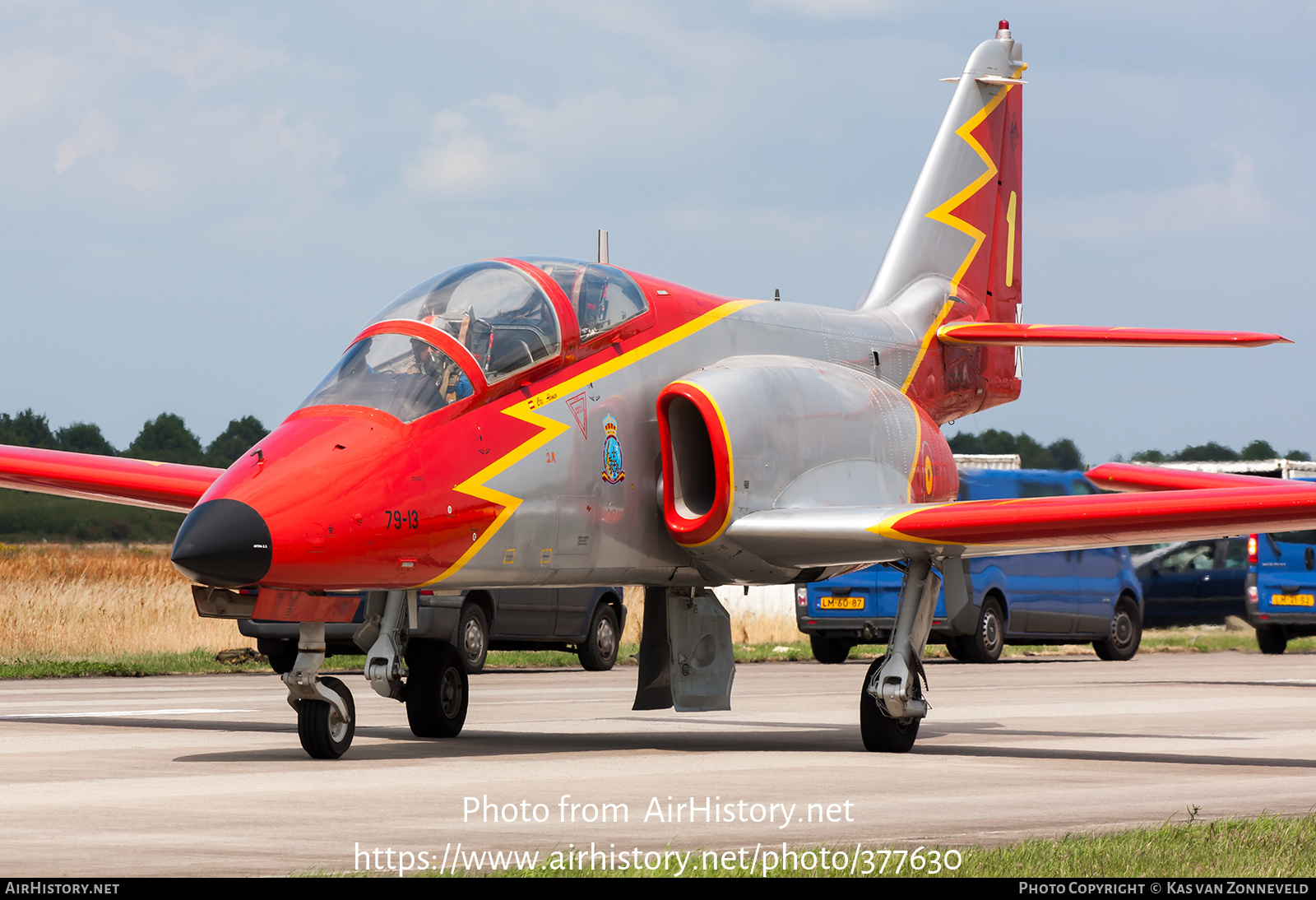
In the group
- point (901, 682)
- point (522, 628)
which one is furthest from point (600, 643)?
point (901, 682)

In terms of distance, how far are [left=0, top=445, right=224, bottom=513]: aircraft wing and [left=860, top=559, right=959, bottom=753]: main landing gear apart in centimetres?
557

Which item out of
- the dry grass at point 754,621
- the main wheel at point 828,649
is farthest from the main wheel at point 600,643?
the dry grass at point 754,621

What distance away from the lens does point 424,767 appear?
36.5 feet

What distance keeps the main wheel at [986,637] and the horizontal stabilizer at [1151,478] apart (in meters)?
8.02

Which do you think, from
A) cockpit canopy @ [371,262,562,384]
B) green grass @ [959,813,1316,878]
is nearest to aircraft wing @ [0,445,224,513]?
cockpit canopy @ [371,262,562,384]

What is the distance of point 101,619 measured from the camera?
25.7 meters

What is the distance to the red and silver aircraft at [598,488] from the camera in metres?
10.8

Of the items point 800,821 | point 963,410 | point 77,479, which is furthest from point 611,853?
point 963,410

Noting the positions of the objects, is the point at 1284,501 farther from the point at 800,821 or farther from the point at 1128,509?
the point at 800,821

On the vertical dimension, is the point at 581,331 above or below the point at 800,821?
Result: above

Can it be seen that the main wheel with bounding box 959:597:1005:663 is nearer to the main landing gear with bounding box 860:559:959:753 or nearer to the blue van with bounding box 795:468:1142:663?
the blue van with bounding box 795:468:1142:663

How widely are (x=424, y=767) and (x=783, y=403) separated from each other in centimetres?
419

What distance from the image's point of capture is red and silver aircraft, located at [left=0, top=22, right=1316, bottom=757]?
10781mm

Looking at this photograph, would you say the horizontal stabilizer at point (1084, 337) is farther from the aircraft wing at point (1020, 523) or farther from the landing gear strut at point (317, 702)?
the landing gear strut at point (317, 702)
